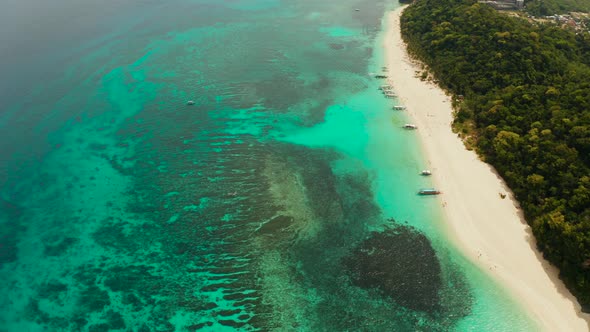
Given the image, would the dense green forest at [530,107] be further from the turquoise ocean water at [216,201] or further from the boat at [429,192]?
the boat at [429,192]

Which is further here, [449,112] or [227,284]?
[449,112]

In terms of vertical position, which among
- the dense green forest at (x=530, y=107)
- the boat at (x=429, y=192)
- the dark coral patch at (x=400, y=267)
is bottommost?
the dark coral patch at (x=400, y=267)

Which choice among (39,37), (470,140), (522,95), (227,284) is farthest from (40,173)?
(522,95)

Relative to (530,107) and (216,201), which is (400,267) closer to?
(216,201)

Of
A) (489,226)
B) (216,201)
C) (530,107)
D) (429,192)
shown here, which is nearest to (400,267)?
(489,226)

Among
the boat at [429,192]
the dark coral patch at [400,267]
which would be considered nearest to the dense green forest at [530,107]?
the boat at [429,192]

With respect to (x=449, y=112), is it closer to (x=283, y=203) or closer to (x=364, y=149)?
(x=364, y=149)
